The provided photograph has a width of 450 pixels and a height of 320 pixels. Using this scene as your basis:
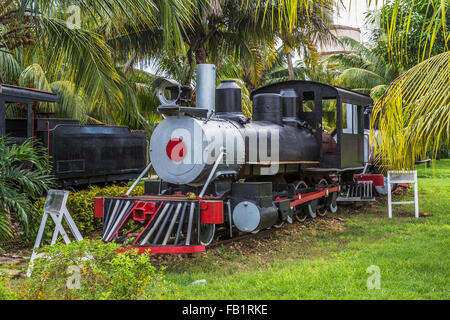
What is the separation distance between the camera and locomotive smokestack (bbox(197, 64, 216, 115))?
713cm

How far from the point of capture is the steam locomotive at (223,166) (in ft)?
20.1

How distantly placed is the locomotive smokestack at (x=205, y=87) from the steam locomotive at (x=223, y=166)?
1cm

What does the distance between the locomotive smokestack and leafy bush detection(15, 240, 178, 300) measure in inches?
131

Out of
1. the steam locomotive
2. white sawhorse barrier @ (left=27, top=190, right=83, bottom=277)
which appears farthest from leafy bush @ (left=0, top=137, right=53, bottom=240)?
white sawhorse barrier @ (left=27, top=190, right=83, bottom=277)

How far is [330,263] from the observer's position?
5805 millimetres

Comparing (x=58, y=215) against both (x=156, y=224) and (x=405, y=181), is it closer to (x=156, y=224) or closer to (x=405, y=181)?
(x=156, y=224)

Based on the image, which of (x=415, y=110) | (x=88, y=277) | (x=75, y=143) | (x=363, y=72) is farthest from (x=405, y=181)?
(x=363, y=72)

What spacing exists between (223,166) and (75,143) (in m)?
5.00

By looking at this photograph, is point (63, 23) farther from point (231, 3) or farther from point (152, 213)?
point (231, 3)

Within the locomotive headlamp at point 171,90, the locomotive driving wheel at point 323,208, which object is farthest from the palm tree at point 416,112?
the locomotive driving wheel at point 323,208

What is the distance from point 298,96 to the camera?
373 inches

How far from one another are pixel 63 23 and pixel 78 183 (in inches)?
177
